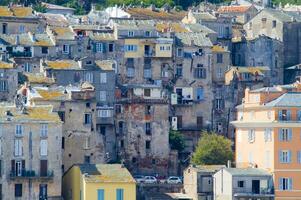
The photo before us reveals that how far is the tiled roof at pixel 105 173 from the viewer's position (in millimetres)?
104688

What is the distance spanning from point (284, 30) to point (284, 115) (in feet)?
86.0

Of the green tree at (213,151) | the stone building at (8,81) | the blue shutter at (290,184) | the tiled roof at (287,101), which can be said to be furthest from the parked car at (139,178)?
the blue shutter at (290,184)

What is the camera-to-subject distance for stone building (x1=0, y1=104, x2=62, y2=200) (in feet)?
345

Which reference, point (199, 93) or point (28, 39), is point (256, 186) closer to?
point (199, 93)

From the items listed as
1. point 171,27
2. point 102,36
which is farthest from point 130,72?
point 171,27

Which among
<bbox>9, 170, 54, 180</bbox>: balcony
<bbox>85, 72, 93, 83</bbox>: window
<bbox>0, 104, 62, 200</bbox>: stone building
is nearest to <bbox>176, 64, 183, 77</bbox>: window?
<bbox>85, 72, 93, 83</bbox>: window

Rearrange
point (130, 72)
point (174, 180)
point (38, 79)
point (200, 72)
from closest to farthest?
point (174, 180) < point (38, 79) < point (130, 72) < point (200, 72)

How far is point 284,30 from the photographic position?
441ft

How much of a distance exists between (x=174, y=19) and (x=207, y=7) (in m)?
11.3

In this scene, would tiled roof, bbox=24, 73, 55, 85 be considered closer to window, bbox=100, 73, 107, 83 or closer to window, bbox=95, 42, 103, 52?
window, bbox=100, 73, 107, 83

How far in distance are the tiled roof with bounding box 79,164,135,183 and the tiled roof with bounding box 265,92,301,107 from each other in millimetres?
9915

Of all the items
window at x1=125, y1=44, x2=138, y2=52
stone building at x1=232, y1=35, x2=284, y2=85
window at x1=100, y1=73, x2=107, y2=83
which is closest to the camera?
window at x1=100, y1=73, x2=107, y2=83

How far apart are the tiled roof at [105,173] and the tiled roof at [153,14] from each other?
3249 cm

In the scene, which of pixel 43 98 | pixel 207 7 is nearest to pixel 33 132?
pixel 43 98
